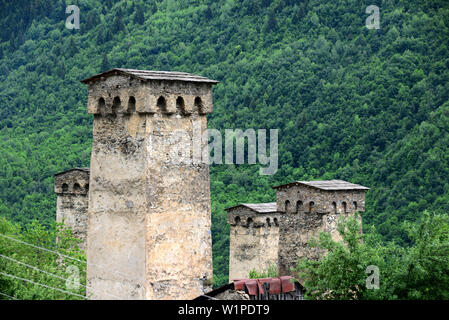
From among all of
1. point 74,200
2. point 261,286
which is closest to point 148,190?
point 261,286

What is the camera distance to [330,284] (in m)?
23.1

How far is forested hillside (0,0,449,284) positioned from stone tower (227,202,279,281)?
10.1 m

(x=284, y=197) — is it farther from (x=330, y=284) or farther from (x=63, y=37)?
(x=63, y=37)

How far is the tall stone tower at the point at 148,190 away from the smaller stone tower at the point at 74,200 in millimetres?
10653

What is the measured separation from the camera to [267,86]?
77.7 m

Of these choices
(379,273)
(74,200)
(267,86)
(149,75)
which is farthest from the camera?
(267,86)

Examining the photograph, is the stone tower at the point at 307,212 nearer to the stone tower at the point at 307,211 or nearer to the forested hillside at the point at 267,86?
the stone tower at the point at 307,211

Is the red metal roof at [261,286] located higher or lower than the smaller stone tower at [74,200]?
lower

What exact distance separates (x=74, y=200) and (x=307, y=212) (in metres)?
9.89

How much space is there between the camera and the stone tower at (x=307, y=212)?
2864 cm

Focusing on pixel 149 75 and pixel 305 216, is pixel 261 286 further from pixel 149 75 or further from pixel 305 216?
pixel 149 75

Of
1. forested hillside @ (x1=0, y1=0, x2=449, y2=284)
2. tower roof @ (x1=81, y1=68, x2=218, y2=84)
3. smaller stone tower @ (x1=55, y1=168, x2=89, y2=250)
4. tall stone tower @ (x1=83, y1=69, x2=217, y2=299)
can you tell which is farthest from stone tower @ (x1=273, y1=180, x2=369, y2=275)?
forested hillside @ (x1=0, y1=0, x2=449, y2=284)

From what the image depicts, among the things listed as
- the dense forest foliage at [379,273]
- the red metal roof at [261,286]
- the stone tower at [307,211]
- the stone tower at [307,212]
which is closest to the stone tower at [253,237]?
the stone tower at [307,211]

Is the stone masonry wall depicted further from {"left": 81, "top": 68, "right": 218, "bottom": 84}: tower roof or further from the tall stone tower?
{"left": 81, "top": 68, "right": 218, "bottom": 84}: tower roof
